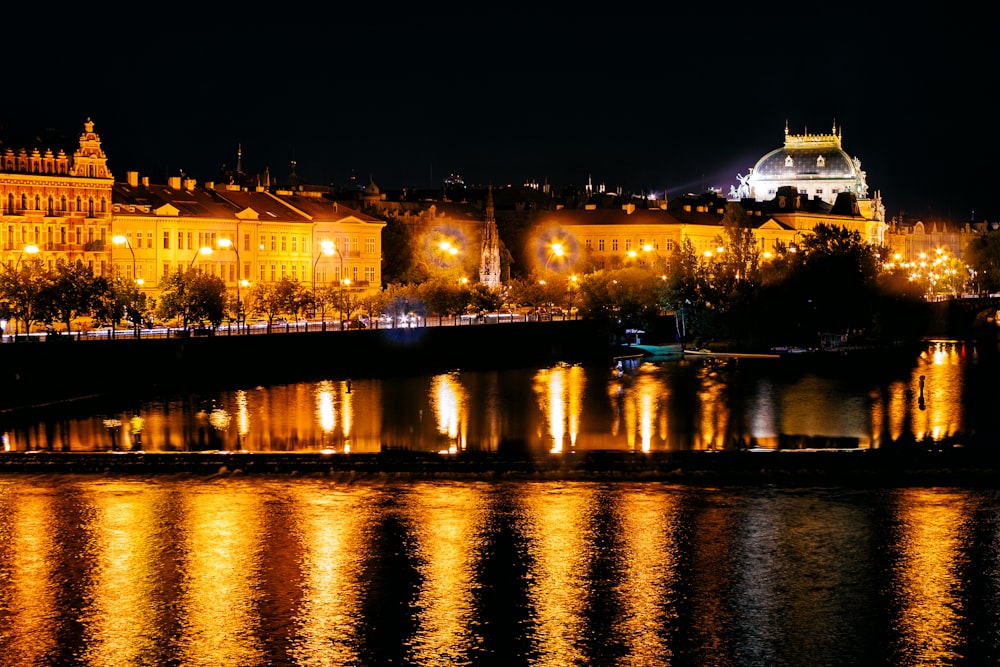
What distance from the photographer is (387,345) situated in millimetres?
77812

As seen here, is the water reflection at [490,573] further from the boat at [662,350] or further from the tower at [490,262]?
the tower at [490,262]

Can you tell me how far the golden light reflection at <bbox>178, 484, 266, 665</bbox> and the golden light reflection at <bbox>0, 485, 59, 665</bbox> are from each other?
2.36 meters

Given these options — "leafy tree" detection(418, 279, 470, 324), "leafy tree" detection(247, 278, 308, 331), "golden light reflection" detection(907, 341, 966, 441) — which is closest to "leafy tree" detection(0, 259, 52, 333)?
"leafy tree" detection(247, 278, 308, 331)

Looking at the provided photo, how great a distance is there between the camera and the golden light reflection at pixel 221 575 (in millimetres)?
26000

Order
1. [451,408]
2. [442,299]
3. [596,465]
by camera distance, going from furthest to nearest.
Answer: [442,299] → [451,408] → [596,465]

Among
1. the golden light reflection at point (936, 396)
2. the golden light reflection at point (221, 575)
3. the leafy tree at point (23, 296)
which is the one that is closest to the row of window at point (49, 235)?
the leafy tree at point (23, 296)

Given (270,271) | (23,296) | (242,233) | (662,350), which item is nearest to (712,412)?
(23,296)

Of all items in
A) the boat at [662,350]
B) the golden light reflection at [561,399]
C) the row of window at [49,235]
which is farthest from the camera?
the boat at [662,350]

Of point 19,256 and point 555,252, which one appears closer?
point 19,256

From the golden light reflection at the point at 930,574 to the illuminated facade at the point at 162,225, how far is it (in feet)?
138

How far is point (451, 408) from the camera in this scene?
193 ft

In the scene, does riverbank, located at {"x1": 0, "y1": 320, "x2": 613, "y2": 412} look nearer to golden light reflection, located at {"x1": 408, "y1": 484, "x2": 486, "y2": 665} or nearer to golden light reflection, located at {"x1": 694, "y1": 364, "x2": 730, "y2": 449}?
golden light reflection, located at {"x1": 694, "y1": 364, "x2": 730, "y2": 449}

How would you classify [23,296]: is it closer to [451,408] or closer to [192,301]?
[192,301]

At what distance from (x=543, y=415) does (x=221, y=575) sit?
27298mm
